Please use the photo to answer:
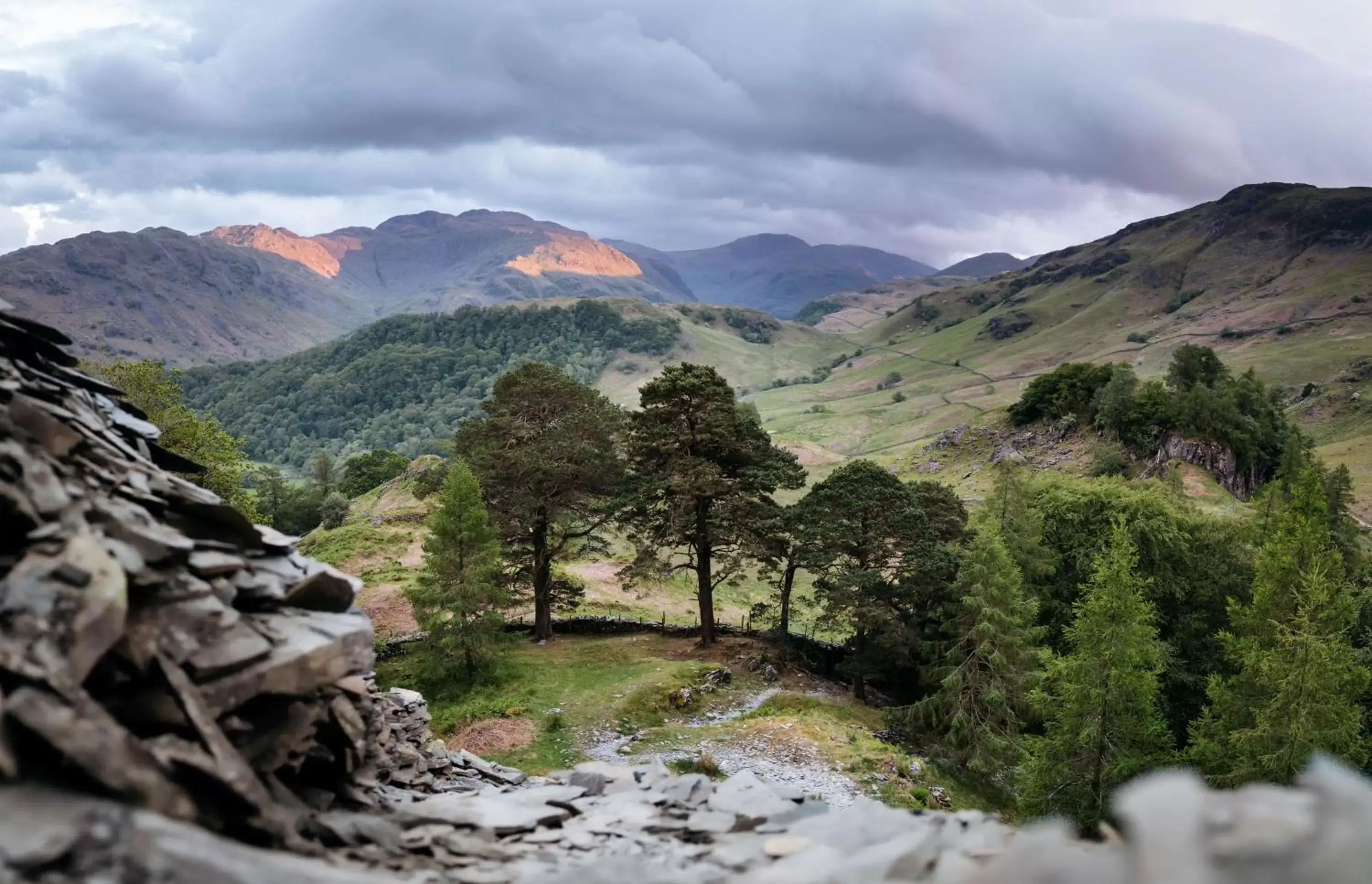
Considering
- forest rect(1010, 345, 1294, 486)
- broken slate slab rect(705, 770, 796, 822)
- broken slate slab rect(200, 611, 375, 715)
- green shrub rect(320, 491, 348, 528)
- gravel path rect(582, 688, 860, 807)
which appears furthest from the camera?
green shrub rect(320, 491, 348, 528)

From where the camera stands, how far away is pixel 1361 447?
313 feet

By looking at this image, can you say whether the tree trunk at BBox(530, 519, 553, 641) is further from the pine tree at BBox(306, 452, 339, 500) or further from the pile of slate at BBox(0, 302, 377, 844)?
the pine tree at BBox(306, 452, 339, 500)

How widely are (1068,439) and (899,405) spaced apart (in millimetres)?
100776

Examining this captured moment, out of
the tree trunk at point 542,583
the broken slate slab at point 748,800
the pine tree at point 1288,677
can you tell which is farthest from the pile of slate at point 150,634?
the tree trunk at point 542,583

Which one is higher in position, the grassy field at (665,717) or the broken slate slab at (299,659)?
the broken slate slab at (299,659)

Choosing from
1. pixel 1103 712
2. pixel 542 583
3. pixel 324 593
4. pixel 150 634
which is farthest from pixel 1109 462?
pixel 150 634

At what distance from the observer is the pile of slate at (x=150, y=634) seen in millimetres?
8500

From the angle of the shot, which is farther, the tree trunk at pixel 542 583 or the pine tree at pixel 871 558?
the tree trunk at pixel 542 583

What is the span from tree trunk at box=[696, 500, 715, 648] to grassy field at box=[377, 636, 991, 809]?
5.22 ft

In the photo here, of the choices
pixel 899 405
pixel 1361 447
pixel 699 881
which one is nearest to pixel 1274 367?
pixel 1361 447

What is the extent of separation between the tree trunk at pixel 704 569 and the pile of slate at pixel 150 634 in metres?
28.6

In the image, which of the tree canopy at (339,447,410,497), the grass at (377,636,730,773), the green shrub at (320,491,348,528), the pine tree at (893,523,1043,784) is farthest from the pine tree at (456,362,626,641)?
the tree canopy at (339,447,410,497)

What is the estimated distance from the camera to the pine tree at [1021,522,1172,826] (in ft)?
82.8

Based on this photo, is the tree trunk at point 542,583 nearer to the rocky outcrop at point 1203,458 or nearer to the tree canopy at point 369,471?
the tree canopy at point 369,471
